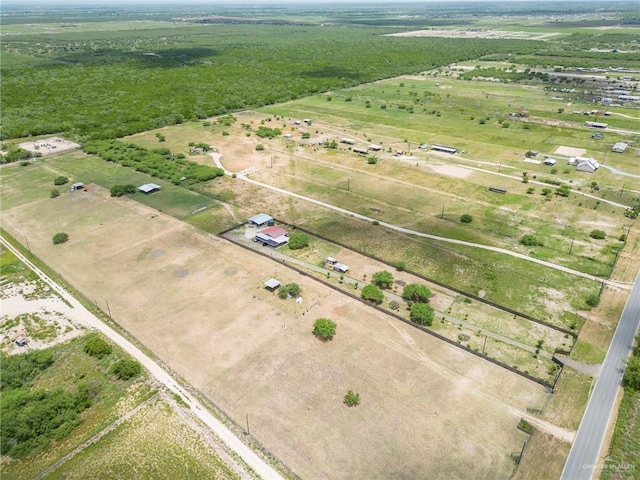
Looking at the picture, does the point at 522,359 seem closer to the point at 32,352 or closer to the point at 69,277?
the point at 32,352

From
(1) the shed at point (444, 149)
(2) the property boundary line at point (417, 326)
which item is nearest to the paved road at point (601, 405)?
(2) the property boundary line at point (417, 326)

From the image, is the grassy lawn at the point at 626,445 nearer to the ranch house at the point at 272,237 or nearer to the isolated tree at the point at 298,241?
the isolated tree at the point at 298,241

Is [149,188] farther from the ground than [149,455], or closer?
farther from the ground

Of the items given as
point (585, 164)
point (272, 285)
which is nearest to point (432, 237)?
point (272, 285)

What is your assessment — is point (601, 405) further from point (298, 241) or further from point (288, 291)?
point (298, 241)

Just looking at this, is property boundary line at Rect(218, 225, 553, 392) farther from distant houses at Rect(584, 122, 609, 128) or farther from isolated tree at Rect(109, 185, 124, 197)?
distant houses at Rect(584, 122, 609, 128)

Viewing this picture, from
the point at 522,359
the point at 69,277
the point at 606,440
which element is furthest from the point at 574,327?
the point at 69,277

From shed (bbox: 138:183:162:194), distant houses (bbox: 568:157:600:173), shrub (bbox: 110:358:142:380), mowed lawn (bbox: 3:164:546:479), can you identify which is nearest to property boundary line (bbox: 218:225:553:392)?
mowed lawn (bbox: 3:164:546:479)
